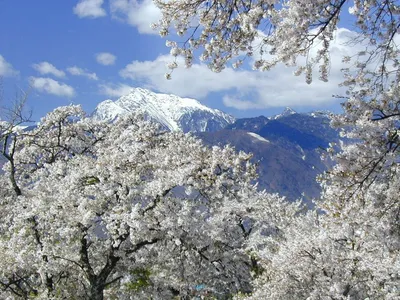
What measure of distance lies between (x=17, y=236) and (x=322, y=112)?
18.2 m

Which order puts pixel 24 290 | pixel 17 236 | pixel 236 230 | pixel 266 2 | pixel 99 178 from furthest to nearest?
1. pixel 236 230
2. pixel 24 290
3. pixel 17 236
4. pixel 99 178
5. pixel 266 2

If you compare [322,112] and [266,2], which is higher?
[266,2]

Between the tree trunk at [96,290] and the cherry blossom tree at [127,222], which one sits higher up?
the cherry blossom tree at [127,222]

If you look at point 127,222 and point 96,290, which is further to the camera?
point 96,290

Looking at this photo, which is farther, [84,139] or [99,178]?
[84,139]

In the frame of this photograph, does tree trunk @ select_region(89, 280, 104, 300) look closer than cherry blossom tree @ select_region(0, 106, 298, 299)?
No

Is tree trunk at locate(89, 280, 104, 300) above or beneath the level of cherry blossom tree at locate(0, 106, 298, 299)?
beneath

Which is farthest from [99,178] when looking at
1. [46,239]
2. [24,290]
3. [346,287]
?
[346,287]

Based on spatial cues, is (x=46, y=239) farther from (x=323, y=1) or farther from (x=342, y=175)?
(x=323, y=1)

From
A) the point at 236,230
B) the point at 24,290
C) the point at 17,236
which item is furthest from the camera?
the point at 236,230

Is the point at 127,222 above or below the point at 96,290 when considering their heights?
above

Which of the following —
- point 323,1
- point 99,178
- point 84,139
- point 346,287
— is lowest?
point 346,287

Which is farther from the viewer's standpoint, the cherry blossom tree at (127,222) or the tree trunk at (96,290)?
the tree trunk at (96,290)

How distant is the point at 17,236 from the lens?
21312 mm
